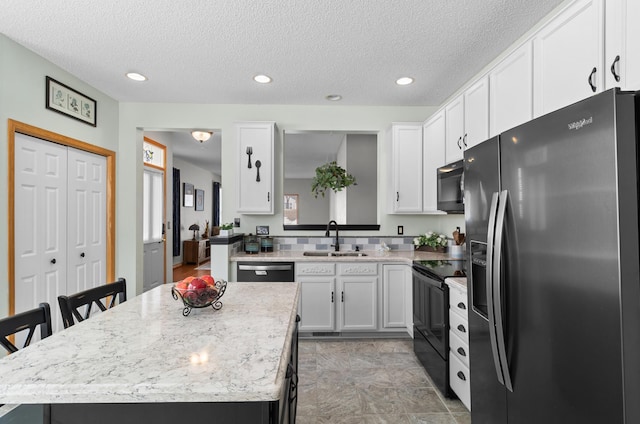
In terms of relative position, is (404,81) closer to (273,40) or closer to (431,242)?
(273,40)

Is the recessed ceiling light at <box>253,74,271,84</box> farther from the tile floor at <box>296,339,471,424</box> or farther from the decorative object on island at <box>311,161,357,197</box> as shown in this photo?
the tile floor at <box>296,339,471,424</box>

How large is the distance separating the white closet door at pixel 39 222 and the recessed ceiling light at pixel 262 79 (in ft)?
6.42

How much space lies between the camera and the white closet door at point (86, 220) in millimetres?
3117

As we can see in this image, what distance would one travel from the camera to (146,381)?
2.69 ft

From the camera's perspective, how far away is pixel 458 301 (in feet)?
6.95

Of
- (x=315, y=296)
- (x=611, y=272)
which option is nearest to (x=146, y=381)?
(x=611, y=272)

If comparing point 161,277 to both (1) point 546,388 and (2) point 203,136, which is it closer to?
(2) point 203,136

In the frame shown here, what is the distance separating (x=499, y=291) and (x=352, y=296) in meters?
2.14

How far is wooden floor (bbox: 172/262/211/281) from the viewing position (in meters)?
6.77

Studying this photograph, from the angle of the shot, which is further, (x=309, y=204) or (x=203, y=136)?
(x=309, y=204)

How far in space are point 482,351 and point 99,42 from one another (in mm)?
3316

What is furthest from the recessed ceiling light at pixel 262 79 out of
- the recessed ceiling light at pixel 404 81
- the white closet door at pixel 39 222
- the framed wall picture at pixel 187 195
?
the framed wall picture at pixel 187 195

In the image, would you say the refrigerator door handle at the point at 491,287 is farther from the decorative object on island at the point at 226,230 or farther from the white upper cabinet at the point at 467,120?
the decorative object on island at the point at 226,230

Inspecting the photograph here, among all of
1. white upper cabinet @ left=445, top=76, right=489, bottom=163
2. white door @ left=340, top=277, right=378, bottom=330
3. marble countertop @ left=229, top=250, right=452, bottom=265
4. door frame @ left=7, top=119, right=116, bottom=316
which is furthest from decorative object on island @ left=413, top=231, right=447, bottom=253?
door frame @ left=7, top=119, right=116, bottom=316
